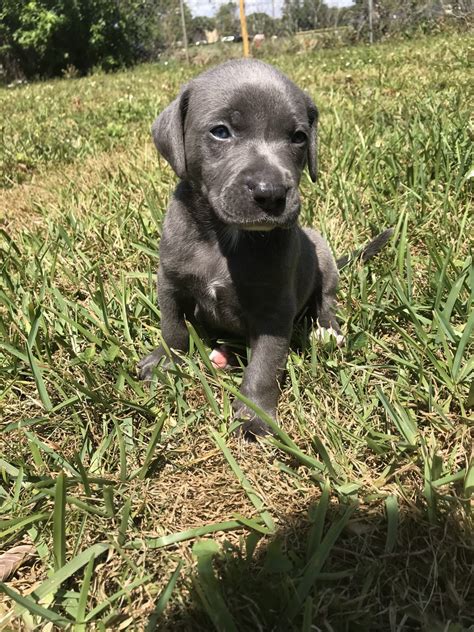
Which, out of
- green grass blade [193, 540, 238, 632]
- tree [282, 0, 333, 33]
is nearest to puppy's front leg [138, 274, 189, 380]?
green grass blade [193, 540, 238, 632]

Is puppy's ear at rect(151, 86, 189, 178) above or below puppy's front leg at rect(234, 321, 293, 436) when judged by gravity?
above

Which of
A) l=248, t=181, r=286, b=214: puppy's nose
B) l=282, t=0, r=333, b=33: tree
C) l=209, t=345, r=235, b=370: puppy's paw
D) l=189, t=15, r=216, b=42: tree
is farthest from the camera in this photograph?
l=189, t=15, r=216, b=42: tree

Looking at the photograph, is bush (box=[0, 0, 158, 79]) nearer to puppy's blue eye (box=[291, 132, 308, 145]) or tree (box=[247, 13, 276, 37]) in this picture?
tree (box=[247, 13, 276, 37])

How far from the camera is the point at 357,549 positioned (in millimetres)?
1576

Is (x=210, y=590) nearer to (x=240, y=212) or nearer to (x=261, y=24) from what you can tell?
(x=240, y=212)

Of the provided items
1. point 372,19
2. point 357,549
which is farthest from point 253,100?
point 372,19

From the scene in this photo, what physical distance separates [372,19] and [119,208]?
14766 millimetres

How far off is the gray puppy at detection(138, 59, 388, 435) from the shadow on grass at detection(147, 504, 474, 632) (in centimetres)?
56

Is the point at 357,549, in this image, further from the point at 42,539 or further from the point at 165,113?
the point at 165,113

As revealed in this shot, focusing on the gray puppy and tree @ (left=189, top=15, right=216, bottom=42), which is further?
tree @ (left=189, top=15, right=216, bottom=42)

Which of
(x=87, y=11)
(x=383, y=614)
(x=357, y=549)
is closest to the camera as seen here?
(x=383, y=614)

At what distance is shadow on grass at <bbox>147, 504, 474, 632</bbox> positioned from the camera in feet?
4.57

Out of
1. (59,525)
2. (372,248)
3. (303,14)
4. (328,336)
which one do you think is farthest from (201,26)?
(59,525)

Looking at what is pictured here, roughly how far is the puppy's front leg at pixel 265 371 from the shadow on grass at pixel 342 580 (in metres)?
0.55
